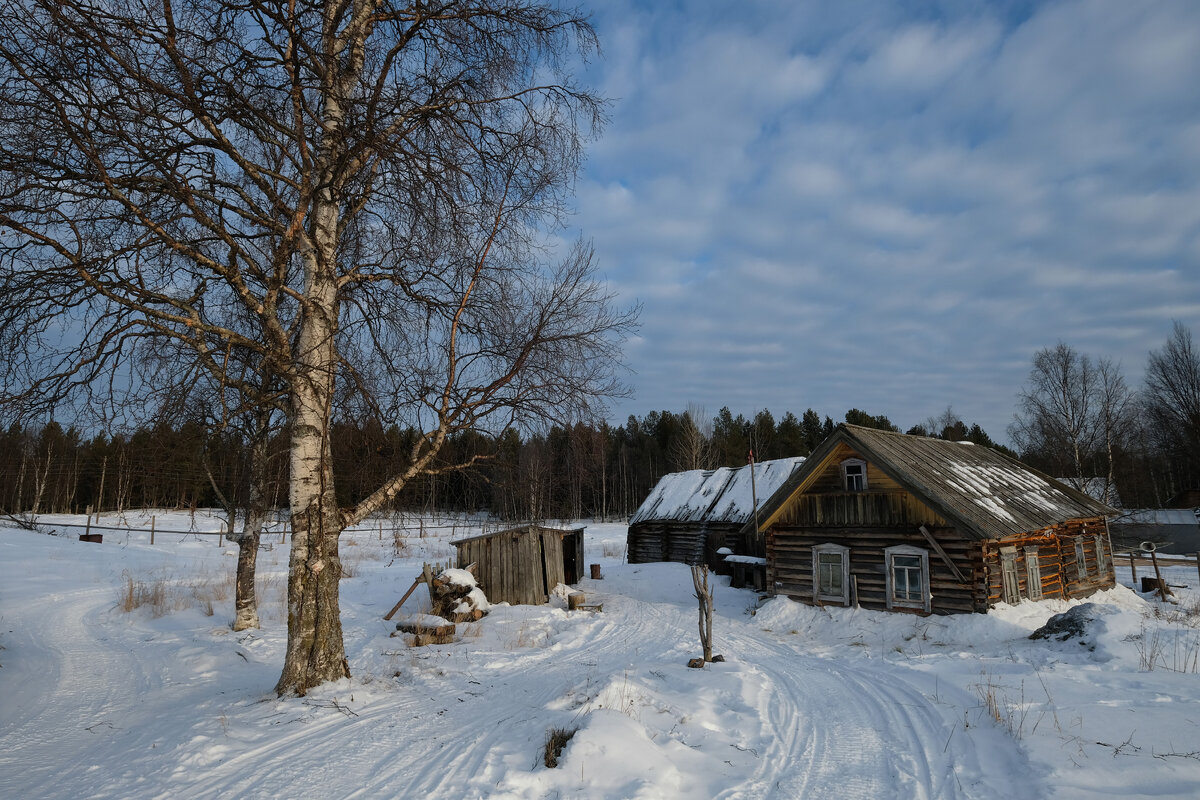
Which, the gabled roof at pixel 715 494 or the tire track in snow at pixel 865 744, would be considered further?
the gabled roof at pixel 715 494

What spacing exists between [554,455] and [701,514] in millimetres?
23620

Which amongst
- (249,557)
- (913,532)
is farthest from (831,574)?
(249,557)

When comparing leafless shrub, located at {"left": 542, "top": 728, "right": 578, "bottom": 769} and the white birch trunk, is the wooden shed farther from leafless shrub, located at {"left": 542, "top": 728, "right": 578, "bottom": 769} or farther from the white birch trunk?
leafless shrub, located at {"left": 542, "top": 728, "right": 578, "bottom": 769}

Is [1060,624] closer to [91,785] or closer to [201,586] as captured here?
[91,785]

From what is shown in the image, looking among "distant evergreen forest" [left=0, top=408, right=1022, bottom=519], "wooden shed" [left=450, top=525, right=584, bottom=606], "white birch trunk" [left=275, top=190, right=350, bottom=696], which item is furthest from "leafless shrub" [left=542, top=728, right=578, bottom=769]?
"wooden shed" [left=450, top=525, right=584, bottom=606]

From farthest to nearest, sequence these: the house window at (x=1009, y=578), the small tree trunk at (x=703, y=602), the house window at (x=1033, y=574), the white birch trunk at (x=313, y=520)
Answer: the house window at (x=1033, y=574), the house window at (x=1009, y=578), the small tree trunk at (x=703, y=602), the white birch trunk at (x=313, y=520)

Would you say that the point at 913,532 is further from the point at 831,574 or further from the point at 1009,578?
the point at 1009,578

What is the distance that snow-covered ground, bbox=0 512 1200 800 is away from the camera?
579 cm

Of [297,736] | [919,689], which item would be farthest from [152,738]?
[919,689]

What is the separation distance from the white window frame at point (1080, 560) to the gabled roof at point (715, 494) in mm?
10843

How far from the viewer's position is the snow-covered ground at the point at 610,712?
5793 millimetres

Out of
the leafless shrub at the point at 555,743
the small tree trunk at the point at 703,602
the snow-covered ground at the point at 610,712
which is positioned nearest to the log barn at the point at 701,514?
the snow-covered ground at the point at 610,712

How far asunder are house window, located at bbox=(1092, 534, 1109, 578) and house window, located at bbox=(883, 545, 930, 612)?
11167mm

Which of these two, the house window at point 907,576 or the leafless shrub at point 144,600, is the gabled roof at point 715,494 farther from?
the leafless shrub at point 144,600
